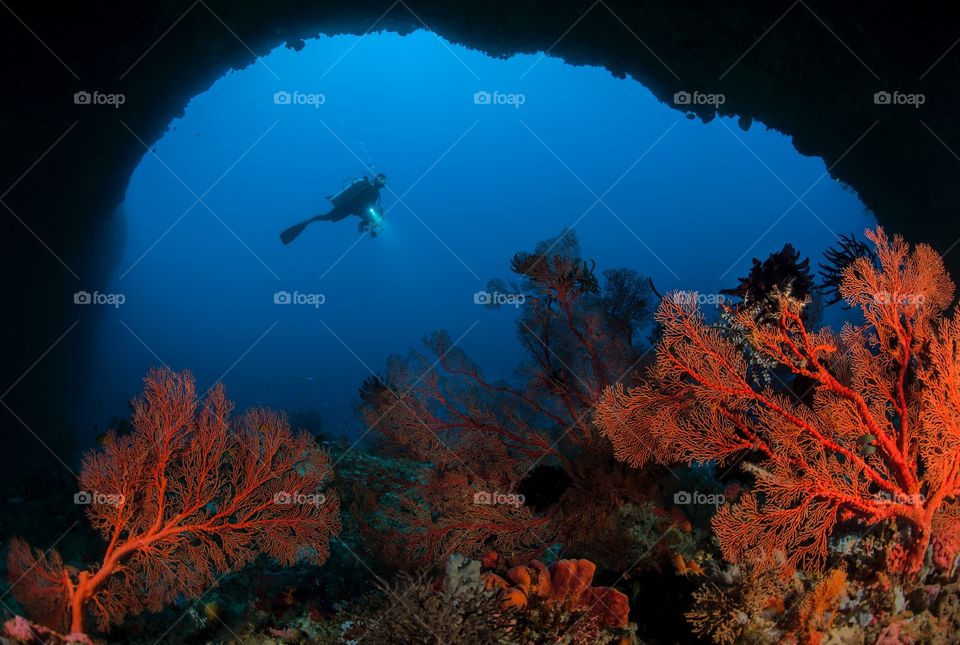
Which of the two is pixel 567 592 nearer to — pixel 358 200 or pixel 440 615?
pixel 440 615

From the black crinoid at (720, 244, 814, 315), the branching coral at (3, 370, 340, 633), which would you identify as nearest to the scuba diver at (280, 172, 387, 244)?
the branching coral at (3, 370, 340, 633)

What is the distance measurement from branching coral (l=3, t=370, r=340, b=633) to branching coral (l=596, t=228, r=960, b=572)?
338cm

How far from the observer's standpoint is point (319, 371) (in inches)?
3342

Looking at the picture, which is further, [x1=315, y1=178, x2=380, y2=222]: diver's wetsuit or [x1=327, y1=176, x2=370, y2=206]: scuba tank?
[x1=327, y1=176, x2=370, y2=206]: scuba tank

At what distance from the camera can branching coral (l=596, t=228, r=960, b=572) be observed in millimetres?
3521

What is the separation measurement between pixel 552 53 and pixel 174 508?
11715 millimetres

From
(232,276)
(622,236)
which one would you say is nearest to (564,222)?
(622,236)

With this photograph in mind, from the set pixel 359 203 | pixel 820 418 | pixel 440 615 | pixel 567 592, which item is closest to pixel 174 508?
pixel 440 615

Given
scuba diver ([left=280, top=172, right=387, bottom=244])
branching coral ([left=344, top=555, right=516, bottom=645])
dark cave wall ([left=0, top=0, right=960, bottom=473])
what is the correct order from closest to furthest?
1. branching coral ([left=344, top=555, right=516, bottom=645])
2. dark cave wall ([left=0, top=0, right=960, bottom=473])
3. scuba diver ([left=280, top=172, right=387, bottom=244])

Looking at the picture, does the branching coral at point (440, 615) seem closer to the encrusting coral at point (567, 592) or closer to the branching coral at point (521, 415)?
the encrusting coral at point (567, 592)

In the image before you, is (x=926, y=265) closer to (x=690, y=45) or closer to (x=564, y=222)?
(x=690, y=45)

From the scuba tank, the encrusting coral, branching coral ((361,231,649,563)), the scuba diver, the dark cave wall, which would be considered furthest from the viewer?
the scuba tank

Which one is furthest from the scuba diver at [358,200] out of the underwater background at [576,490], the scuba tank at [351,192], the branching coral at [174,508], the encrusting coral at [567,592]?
the encrusting coral at [567,592]

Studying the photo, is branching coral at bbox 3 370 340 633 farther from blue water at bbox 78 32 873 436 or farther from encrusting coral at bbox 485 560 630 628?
blue water at bbox 78 32 873 436
